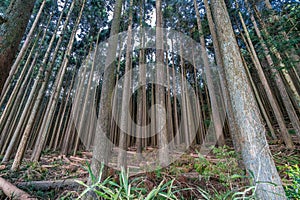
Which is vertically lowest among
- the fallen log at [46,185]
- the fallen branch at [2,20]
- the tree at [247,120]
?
the fallen log at [46,185]

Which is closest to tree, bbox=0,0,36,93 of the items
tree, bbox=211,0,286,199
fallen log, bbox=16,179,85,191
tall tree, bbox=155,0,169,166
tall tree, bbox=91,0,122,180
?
tall tree, bbox=91,0,122,180

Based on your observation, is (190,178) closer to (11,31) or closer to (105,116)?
(105,116)

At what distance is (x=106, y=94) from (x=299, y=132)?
621 cm

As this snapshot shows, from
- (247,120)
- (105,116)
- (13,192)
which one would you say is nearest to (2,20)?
(105,116)

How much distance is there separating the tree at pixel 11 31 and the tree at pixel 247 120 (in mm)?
3377

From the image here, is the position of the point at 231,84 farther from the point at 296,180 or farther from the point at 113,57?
the point at 113,57

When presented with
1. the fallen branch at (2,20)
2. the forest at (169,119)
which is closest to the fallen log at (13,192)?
the forest at (169,119)

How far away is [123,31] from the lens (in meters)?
8.81

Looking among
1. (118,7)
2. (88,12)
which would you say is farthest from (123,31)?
(118,7)

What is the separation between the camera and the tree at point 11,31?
200cm

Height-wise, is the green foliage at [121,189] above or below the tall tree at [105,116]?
below

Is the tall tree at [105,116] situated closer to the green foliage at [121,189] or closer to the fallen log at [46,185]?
the fallen log at [46,185]

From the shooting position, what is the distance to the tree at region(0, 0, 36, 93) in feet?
6.55

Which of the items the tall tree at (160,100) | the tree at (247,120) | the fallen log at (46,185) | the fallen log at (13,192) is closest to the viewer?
the tree at (247,120)
